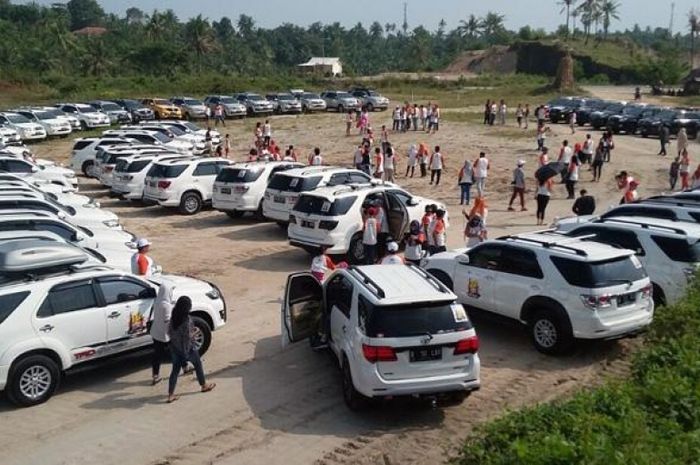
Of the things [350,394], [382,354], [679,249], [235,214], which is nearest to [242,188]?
[235,214]

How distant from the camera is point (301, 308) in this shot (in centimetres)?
1142

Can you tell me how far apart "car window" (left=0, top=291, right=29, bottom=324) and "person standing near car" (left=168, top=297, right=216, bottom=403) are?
6.24ft

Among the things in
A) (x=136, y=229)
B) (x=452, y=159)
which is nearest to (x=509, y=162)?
(x=452, y=159)

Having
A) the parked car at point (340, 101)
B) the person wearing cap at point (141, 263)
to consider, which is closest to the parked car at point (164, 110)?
the parked car at point (340, 101)

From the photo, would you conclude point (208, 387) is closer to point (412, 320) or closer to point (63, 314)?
point (63, 314)

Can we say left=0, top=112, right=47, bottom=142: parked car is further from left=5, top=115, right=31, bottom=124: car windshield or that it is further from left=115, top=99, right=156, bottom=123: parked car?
left=115, top=99, right=156, bottom=123: parked car

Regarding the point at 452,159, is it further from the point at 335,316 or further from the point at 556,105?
the point at 335,316

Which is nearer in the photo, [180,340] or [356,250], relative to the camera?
[180,340]

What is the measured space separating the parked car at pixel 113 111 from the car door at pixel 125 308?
37.8 meters

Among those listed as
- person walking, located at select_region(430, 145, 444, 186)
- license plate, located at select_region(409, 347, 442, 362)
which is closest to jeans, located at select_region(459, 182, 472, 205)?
person walking, located at select_region(430, 145, 444, 186)

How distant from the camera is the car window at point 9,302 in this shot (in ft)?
32.9

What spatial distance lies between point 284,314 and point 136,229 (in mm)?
11854

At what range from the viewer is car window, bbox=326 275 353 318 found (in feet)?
33.9

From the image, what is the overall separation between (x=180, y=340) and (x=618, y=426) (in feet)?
19.4
